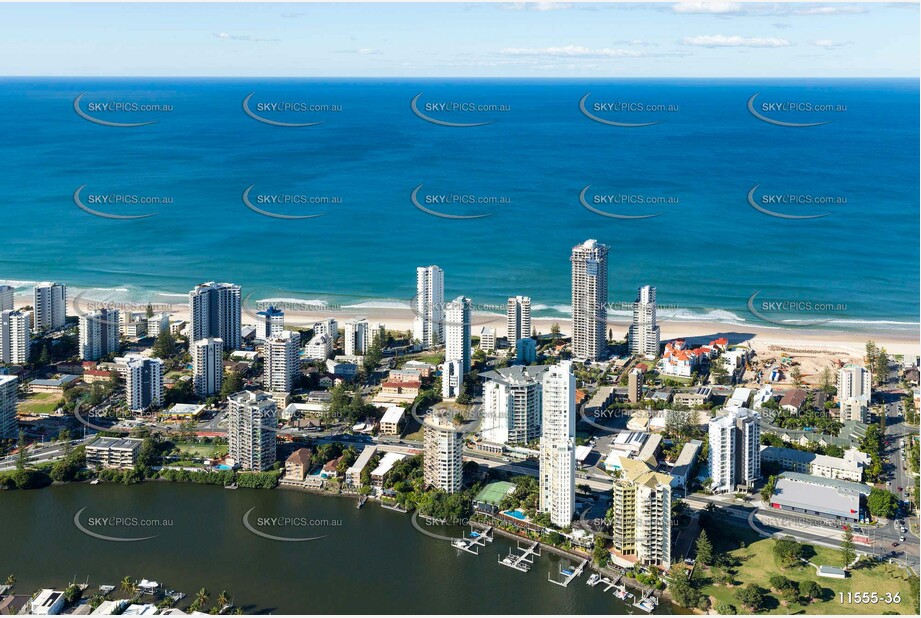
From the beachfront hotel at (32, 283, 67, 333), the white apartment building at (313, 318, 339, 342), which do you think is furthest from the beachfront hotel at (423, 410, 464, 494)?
the beachfront hotel at (32, 283, 67, 333)

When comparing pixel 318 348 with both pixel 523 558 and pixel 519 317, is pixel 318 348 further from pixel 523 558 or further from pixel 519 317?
pixel 523 558

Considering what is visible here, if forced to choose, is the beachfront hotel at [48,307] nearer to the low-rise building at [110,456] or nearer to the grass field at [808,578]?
the low-rise building at [110,456]

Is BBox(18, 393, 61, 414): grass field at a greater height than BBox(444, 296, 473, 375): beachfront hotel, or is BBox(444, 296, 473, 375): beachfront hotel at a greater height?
BBox(444, 296, 473, 375): beachfront hotel

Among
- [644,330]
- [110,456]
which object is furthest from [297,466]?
[644,330]

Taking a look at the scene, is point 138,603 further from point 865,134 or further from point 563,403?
point 865,134

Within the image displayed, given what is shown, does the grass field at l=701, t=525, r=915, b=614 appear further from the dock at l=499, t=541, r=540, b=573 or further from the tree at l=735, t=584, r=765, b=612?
the dock at l=499, t=541, r=540, b=573

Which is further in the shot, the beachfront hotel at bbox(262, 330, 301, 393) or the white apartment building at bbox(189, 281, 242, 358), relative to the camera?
the white apartment building at bbox(189, 281, 242, 358)

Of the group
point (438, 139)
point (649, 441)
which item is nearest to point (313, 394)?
point (649, 441)

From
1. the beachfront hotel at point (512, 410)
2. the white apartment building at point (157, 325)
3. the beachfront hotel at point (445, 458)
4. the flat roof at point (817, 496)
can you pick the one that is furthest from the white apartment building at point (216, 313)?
the flat roof at point (817, 496)
